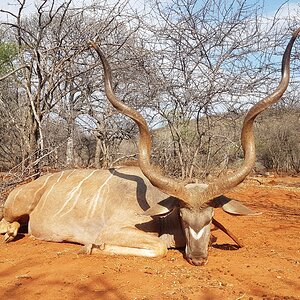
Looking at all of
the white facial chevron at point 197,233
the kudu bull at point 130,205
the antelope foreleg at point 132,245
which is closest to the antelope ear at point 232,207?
the kudu bull at point 130,205

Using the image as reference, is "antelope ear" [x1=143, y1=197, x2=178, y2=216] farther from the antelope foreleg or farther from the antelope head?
the antelope foreleg

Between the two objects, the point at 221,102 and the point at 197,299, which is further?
the point at 221,102

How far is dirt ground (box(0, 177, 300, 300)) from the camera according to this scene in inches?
121

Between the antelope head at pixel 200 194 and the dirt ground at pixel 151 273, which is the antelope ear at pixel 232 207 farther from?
the dirt ground at pixel 151 273

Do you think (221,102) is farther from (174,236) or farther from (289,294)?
(289,294)

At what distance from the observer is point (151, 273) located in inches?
139

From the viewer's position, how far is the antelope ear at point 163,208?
14.0 ft

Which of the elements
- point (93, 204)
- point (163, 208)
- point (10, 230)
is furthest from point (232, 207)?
point (10, 230)

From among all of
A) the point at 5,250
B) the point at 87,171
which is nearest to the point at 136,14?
the point at 87,171

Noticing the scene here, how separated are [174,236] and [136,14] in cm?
382

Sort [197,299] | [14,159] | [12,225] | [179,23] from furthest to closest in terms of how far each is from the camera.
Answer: [14,159], [179,23], [12,225], [197,299]

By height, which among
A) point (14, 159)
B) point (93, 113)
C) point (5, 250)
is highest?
point (93, 113)

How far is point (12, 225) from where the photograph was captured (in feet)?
17.1

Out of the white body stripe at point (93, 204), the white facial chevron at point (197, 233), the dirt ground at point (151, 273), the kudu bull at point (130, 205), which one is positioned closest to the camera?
the dirt ground at point (151, 273)
